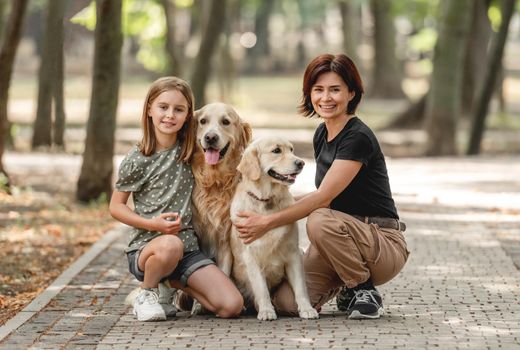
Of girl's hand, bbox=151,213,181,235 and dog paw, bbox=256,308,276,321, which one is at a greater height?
girl's hand, bbox=151,213,181,235

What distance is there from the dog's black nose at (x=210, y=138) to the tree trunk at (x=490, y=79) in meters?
16.1

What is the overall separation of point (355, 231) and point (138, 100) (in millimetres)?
43540

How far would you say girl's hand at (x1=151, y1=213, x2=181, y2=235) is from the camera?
309 inches

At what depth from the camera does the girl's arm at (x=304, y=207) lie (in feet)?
25.4

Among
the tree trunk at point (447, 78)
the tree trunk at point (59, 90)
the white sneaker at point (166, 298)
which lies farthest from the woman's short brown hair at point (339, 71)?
the tree trunk at point (447, 78)

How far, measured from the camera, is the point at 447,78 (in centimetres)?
2466

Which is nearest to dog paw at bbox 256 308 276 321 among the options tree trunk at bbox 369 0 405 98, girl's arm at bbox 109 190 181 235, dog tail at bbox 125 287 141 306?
girl's arm at bbox 109 190 181 235

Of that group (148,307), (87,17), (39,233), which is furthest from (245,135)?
(87,17)

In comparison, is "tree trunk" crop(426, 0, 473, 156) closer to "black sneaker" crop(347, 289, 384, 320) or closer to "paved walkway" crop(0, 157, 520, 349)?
"paved walkway" crop(0, 157, 520, 349)

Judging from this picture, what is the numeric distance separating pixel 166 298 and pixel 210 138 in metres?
1.21

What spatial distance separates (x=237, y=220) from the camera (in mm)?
7855

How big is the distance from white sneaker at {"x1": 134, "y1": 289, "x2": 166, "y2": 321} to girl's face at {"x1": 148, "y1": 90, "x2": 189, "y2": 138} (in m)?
1.13

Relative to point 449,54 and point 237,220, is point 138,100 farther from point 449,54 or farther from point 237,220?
point 237,220

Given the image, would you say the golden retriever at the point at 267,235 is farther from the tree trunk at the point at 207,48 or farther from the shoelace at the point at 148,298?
the tree trunk at the point at 207,48
